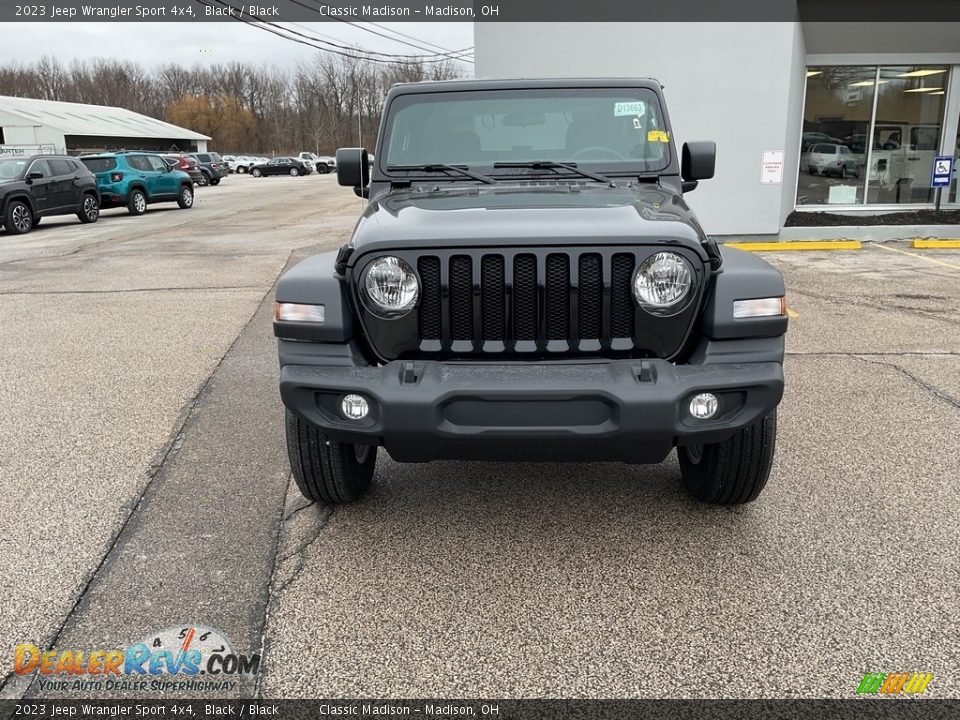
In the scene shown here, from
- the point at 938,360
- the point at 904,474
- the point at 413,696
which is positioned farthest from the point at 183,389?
the point at 938,360

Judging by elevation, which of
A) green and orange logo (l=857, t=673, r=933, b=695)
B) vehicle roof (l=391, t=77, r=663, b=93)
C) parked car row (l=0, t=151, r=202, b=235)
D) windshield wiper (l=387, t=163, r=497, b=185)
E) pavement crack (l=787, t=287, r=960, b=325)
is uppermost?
vehicle roof (l=391, t=77, r=663, b=93)

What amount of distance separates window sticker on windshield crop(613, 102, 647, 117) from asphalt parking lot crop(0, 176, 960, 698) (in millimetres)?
1891

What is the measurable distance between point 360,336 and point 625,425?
1.07 meters

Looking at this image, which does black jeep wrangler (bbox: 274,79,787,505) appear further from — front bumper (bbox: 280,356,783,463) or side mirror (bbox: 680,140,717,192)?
side mirror (bbox: 680,140,717,192)

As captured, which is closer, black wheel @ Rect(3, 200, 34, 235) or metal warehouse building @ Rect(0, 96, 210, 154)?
black wheel @ Rect(3, 200, 34, 235)

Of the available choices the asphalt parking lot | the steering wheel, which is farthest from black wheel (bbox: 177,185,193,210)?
the steering wheel

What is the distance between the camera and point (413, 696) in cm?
237

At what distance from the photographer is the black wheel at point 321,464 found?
325 centimetres

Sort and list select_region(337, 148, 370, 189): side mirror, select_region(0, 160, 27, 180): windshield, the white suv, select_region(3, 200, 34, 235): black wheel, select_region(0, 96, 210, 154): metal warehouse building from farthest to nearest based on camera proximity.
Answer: select_region(0, 96, 210, 154): metal warehouse building, select_region(0, 160, 27, 180): windshield, select_region(3, 200, 34, 235): black wheel, the white suv, select_region(337, 148, 370, 189): side mirror

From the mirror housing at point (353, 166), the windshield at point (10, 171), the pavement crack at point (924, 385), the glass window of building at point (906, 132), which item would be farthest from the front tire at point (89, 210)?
the pavement crack at point (924, 385)

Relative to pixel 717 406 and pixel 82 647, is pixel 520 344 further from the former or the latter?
pixel 82 647

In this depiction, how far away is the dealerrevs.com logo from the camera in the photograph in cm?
244

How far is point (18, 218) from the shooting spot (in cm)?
1655

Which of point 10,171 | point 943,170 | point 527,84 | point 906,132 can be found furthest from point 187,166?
point 527,84
